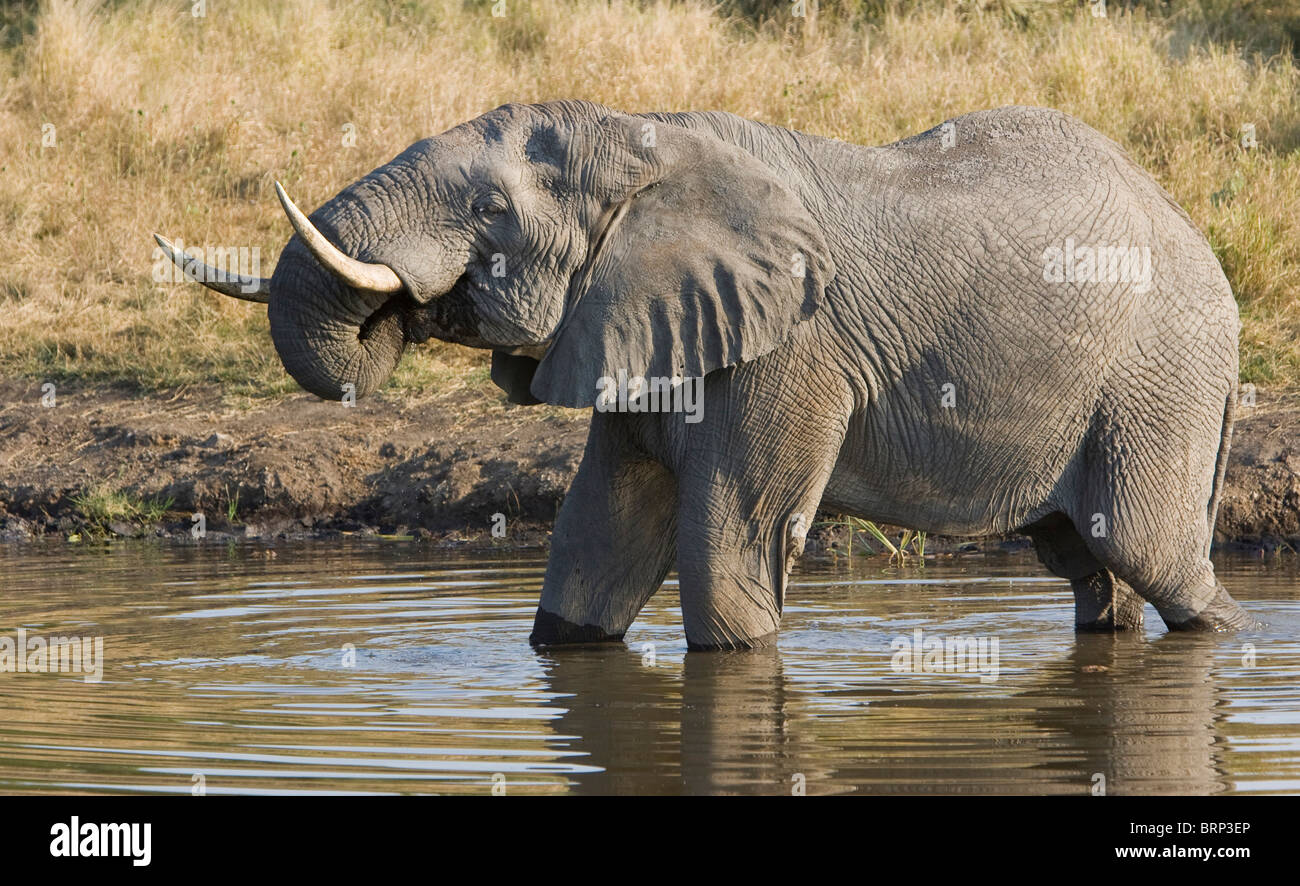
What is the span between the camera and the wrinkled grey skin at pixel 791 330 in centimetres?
599

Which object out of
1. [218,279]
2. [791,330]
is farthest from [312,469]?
[218,279]

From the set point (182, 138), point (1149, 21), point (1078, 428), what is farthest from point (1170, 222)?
point (1149, 21)

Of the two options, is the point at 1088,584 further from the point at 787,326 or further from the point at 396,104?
the point at 396,104

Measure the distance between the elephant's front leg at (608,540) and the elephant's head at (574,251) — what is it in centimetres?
56

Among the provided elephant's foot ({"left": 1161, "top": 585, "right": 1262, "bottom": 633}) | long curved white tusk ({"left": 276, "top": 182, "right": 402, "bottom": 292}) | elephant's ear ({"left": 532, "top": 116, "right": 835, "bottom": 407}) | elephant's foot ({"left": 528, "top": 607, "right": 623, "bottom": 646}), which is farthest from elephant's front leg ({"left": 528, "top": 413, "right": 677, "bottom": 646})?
elephant's foot ({"left": 1161, "top": 585, "right": 1262, "bottom": 633})

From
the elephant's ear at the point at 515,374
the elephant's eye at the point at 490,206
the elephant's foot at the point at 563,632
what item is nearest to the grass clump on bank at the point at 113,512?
the elephant's foot at the point at 563,632

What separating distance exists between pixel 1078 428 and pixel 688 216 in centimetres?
153

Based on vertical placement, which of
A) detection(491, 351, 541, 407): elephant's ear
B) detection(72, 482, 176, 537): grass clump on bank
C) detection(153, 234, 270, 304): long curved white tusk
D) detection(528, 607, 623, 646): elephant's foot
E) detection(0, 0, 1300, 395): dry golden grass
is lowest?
detection(528, 607, 623, 646): elephant's foot

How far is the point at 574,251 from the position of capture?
6070 millimetres

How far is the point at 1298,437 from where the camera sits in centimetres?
1012

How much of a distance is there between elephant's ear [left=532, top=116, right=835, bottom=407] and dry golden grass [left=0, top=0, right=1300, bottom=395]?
221 inches

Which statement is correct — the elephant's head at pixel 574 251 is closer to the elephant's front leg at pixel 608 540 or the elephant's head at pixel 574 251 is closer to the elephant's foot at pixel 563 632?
the elephant's front leg at pixel 608 540

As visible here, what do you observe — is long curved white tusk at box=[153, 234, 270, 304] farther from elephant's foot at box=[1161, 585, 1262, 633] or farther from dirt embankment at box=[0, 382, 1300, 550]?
dirt embankment at box=[0, 382, 1300, 550]

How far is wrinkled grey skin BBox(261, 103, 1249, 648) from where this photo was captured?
5.99 m
